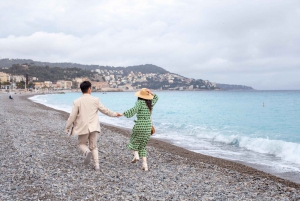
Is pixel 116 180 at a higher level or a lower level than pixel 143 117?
lower

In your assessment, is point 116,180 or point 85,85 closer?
point 116,180

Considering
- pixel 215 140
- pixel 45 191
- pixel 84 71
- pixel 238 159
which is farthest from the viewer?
pixel 84 71

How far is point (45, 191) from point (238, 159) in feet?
22.5

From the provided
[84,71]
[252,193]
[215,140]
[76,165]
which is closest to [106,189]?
[76,165]

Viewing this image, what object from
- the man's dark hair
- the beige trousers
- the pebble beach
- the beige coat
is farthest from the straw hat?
the pebble beach

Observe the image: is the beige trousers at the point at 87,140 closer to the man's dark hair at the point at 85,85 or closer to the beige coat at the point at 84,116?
the beige coat at the point at 84,116

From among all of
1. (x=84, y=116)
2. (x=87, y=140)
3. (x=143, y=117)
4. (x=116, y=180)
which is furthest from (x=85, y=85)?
(x=116, y=180)

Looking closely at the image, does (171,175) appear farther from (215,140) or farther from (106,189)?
(215,140)

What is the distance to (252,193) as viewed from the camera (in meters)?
5.17

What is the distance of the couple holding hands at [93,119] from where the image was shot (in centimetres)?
571

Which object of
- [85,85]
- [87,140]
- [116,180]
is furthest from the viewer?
[87,140]

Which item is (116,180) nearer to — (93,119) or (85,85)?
(93,119)

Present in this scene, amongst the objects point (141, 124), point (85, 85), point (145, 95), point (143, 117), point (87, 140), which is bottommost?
point (87, 140)

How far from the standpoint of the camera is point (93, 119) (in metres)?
5.79
